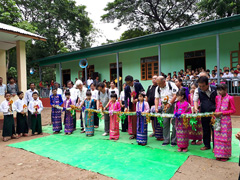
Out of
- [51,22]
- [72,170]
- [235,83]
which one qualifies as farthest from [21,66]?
[51,22]

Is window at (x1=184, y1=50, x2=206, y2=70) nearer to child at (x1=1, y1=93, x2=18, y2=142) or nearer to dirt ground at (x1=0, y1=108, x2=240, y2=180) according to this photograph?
dirt ground at (x1=0, y1=108, x2=240, y2=180)

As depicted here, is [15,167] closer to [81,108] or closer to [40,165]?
[40,165]

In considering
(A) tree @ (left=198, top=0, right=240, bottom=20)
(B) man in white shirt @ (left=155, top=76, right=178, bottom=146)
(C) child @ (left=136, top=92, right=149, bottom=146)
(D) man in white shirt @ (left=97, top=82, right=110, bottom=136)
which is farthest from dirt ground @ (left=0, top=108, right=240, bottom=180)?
(A) tree @ (left=198, top=0, right=240, bottom=20)

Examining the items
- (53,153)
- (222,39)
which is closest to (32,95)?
→ (53,153)

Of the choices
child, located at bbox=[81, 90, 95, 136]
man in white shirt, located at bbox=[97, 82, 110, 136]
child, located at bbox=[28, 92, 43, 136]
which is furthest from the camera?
child, located at bbox=[28, 92, 43, 136]

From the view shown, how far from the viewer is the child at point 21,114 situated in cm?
680

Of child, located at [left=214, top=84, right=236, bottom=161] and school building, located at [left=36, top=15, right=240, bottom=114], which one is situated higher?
school building, located at [left=36, top=15, right=240, bottom=114]

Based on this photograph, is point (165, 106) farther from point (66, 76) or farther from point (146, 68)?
point (66, 76)

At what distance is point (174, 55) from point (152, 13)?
1017 centimetres

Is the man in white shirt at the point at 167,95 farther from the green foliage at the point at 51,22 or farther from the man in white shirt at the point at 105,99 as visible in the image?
the green foliage at the point at 51,22

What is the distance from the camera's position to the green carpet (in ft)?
12.1

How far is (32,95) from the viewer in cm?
728

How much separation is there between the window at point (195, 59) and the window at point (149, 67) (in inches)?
77.5

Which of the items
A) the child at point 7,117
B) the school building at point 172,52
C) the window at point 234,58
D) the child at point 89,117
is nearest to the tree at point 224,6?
the school building at point 172,52
